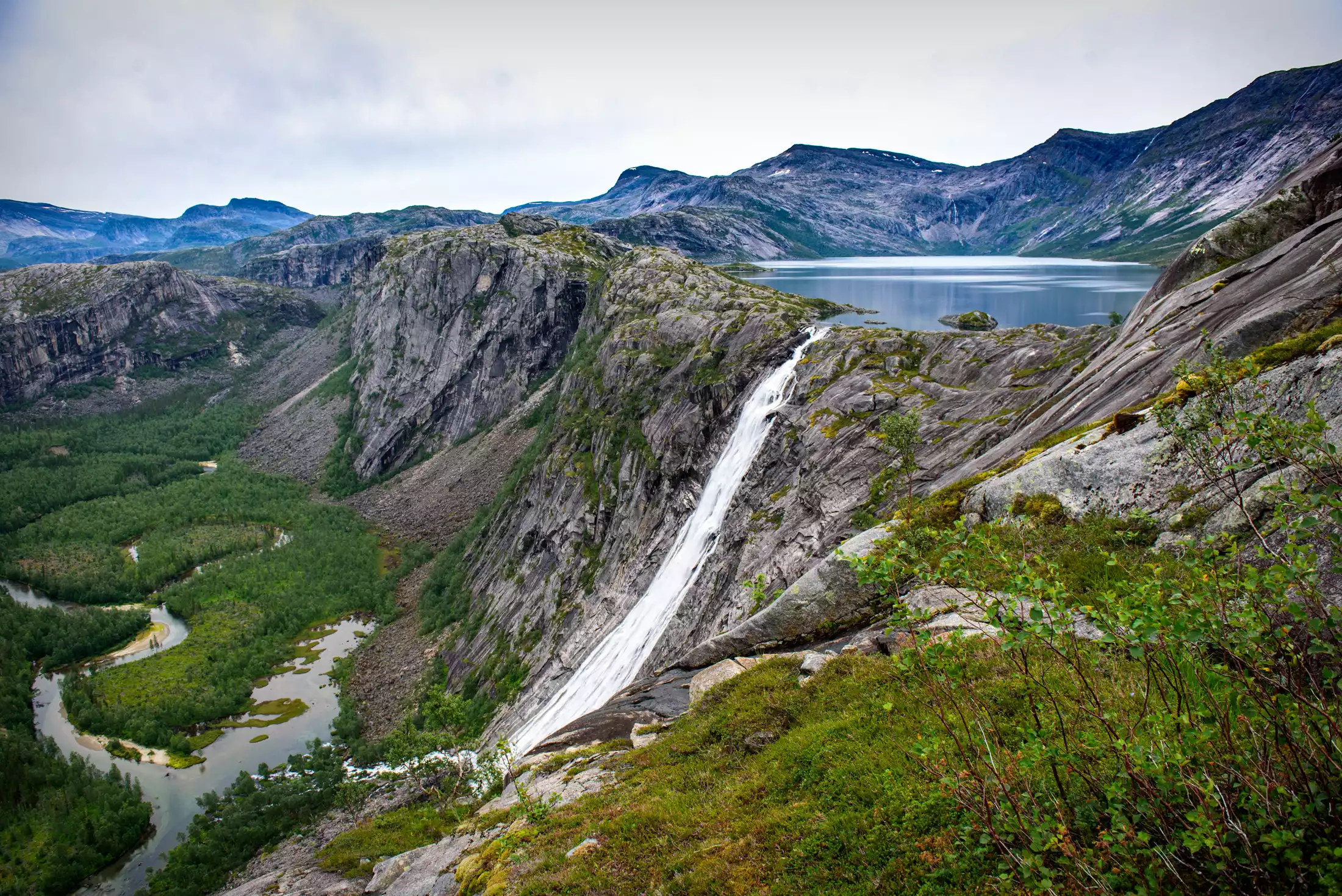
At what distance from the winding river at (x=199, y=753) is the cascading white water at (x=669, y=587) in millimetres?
32490

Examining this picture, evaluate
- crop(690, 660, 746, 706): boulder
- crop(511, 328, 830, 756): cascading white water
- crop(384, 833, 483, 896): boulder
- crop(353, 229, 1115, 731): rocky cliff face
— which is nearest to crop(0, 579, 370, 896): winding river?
crop(353, 229, 1115, 731): rocky cliff face

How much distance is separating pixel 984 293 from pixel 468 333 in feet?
339

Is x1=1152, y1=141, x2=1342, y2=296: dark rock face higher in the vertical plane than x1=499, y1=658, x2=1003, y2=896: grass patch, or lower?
higher

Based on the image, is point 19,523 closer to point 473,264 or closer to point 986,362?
point 473,264

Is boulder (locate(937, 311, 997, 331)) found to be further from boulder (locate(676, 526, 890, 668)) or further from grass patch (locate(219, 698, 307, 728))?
grass patch (locate(219, 698, 307, 728))

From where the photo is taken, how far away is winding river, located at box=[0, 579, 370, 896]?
46500 millimetres

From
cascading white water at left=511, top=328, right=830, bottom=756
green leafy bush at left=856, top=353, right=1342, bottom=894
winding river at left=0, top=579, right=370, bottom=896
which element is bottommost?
winding river at left=0, top=579, right=370, bottom=896

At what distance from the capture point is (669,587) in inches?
1588

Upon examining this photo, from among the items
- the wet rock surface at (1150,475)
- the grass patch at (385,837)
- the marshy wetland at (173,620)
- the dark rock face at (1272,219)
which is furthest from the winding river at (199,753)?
the dark rock face at (1272,219)

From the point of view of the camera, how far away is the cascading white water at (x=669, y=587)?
35.5 m

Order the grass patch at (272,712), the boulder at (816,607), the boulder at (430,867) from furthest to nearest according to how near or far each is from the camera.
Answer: the grass patch at (272,712)
the boulder at (816,607)
the boulder at (430,867)

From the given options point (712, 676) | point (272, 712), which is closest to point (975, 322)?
point (712, 676)

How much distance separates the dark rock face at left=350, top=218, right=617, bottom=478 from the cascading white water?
68496 millimetres

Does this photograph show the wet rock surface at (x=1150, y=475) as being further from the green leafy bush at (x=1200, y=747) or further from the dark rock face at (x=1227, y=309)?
the dark rock face at (x=1227, y=309)
